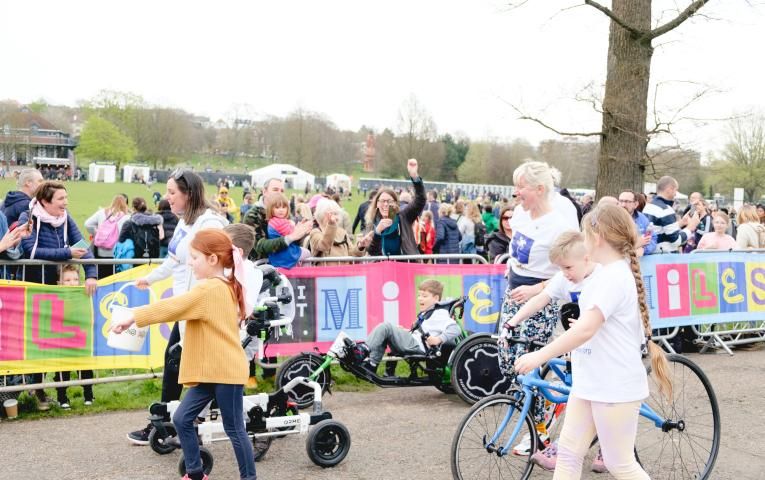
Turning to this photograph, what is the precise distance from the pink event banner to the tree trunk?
417 centimetres

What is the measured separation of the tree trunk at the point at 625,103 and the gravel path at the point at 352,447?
4.88 m

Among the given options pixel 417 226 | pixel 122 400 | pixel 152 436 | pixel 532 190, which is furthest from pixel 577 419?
pixel 417 226

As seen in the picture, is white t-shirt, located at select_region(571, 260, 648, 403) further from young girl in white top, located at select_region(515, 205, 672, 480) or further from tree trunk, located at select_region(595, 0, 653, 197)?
tree trunk, located at select_region(595, 0, 653, 197)

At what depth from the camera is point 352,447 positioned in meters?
5.97

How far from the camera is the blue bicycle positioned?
4613 millimetres

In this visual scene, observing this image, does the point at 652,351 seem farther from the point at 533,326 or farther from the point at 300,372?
the point at 300,372

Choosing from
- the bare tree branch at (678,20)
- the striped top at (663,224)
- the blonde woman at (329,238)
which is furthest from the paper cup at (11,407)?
the bare tree branch at (678,20)

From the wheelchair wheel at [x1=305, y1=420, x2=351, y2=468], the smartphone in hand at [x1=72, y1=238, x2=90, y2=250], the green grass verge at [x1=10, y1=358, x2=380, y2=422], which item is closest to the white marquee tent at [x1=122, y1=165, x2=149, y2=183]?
the green grass verge at [x1=10, y1=358, x2=380, y2=422]

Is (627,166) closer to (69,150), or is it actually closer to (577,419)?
(577,419)

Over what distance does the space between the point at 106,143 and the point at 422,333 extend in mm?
127702

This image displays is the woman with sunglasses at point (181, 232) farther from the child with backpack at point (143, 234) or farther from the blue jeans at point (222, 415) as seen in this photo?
the child with backpack at point (143, 234)

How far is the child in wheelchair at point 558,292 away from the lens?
464 cm

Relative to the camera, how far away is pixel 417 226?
12250 millimetres

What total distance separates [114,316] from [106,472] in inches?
51.7
